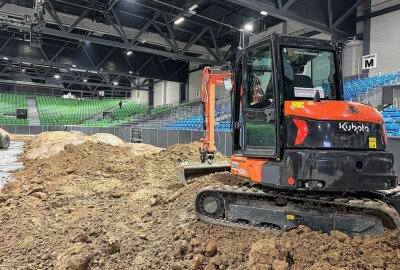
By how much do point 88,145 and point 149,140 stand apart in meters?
10.9

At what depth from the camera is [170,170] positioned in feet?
29.8

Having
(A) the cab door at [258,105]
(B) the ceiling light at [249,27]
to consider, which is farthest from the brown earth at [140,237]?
(B) the ceiling light at [249,27]

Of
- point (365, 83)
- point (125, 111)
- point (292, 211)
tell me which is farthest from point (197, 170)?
point (125, 111)

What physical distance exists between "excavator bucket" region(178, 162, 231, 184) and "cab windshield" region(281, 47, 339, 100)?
279 centimetres

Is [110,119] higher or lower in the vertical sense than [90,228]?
higher

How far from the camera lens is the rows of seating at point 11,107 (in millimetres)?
36812

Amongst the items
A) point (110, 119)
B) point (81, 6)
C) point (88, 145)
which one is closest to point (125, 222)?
point (88, 145)

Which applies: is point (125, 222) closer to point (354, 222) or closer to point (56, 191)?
point (56, 191)

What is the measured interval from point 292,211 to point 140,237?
211 cm

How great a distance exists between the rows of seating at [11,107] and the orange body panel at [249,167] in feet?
128

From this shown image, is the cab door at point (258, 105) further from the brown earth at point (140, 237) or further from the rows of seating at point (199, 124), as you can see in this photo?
the rows of seating at point (199, 124)

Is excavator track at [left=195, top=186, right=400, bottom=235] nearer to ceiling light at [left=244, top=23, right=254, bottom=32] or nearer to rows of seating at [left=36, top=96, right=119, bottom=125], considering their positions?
ceiling light at [left=244, top=23, right=254, bottom=32]

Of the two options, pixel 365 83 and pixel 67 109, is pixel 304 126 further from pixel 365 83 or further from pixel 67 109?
pixel 67 109

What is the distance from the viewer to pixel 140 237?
4348mm
